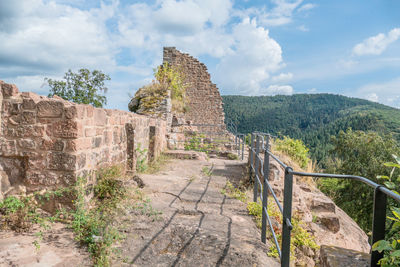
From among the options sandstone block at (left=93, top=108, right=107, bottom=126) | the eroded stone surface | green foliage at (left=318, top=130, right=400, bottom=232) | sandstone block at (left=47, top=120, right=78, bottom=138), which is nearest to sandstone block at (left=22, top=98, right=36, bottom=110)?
sandstone block at (left=47, top=120, right=78, bottom=138)

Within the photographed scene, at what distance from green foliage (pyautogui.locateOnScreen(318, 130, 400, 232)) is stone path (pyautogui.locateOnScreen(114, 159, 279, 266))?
43.3 ft

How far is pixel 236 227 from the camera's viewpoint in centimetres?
333

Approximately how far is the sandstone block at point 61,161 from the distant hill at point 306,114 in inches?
1674

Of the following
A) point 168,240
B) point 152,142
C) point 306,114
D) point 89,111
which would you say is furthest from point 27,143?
point 306,114

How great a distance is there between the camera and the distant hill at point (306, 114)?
48125 millimetres

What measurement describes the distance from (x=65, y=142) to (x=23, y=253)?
4.22 feet

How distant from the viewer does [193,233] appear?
9.97 feet

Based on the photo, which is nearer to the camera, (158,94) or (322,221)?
(322,221)

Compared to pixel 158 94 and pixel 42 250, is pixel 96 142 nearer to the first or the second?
pixel 42 250

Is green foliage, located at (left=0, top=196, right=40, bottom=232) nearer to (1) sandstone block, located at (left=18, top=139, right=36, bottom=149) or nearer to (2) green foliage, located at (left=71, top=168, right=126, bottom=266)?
(2) green foliage, located at (left=71, top=168, right=126, bottom=266)

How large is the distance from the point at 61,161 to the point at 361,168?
17311 millimetres

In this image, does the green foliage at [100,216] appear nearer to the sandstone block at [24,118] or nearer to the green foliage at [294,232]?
the sandstone block at [24,118]

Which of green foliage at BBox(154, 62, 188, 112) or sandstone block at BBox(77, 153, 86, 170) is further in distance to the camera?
green foliage at BBox(154, 62, 188, 112)

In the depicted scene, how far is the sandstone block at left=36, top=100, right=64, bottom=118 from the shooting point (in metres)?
3.38
